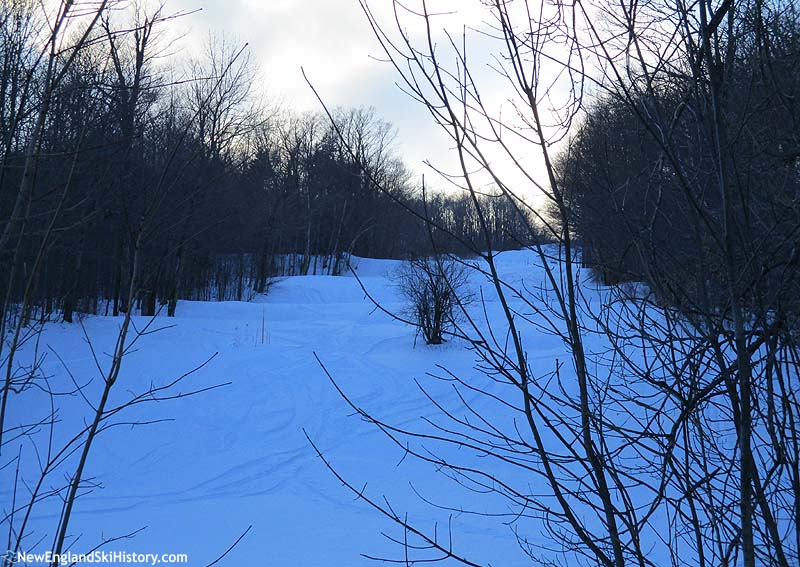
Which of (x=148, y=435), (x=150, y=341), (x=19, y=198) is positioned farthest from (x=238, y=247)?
(x=19, y=198)

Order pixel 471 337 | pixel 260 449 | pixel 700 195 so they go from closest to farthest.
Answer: pixel 700 195 → pixel 260 449 → pixel 471 337

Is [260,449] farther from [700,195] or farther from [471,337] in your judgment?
[700,195]

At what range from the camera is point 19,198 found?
179 centimetres

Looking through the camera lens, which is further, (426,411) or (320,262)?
(320,262)

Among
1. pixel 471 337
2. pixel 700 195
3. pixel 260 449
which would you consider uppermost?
pixel 700 195

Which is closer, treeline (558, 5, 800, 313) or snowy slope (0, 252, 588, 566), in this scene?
treeline (558, 5, 800, 313)

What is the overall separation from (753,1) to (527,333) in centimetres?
1503

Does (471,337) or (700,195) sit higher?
(700,195)

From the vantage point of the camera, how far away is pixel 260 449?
9633mm

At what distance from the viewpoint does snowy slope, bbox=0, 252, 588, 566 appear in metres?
6.45

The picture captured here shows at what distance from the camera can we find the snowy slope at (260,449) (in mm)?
6445

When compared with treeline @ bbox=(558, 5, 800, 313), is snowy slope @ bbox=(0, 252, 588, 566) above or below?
below

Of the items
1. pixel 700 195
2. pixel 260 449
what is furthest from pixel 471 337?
pixel 700 195

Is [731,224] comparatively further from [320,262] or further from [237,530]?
[320,262]
